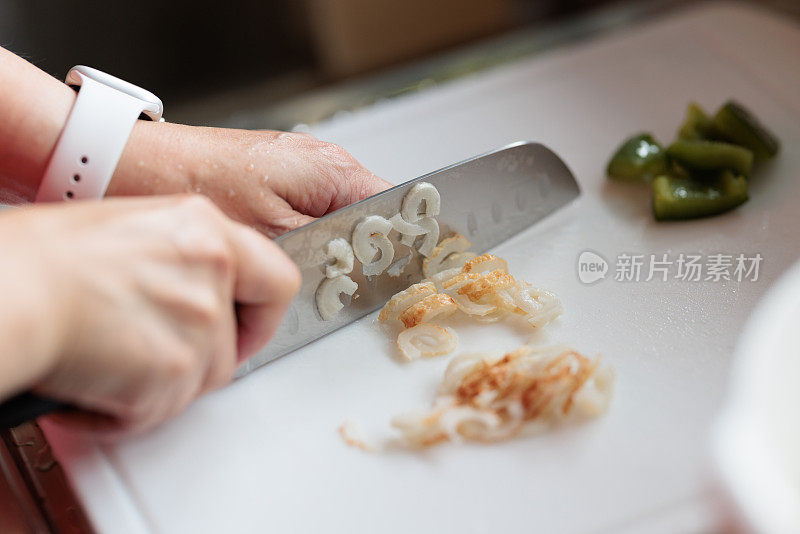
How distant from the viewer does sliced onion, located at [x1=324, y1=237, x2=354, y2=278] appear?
905 mm

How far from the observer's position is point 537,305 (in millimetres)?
923

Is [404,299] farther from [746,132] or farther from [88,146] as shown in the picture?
[746,132]

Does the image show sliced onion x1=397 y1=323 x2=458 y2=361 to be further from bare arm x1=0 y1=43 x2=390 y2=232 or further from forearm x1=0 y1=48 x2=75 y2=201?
forearm x1=0 y1=48 x2=75 y2=201

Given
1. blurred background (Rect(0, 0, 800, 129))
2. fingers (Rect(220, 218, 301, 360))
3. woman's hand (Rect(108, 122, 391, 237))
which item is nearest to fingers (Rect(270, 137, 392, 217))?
A: woman's hand (Rect(108, 122, 391, 237))

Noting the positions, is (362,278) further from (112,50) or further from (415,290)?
(112,50)

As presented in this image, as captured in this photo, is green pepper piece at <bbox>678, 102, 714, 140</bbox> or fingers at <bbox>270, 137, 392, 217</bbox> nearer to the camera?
fingers at <bbox>270, 137, 392, 217</bbox>

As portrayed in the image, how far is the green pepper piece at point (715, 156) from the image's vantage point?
1.08m

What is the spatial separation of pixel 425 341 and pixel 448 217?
0.55 ft

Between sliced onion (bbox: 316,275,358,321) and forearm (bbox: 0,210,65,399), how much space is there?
1.12ft

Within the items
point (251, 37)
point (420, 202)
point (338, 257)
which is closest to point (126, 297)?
point (338, 257)

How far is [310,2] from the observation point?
2189 millimetres

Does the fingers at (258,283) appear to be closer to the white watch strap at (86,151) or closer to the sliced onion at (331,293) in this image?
the sliced onion at (331,293)

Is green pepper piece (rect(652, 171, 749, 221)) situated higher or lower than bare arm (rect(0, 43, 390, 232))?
higher

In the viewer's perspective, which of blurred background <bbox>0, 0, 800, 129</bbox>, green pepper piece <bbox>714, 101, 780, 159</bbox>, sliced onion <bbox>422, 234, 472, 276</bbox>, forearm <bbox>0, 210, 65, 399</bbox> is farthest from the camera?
blurred background <bbox>0, 0, 800, 129</bbox>
